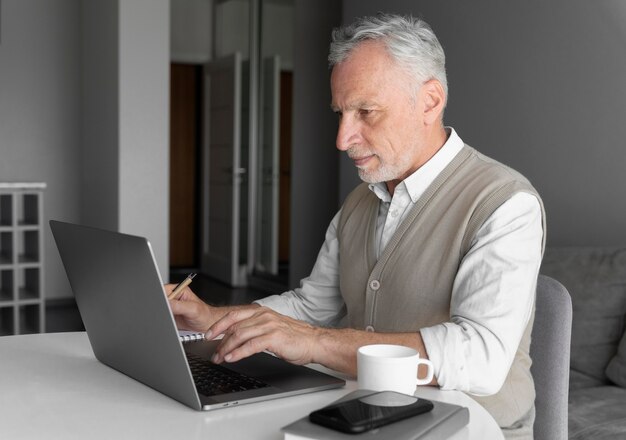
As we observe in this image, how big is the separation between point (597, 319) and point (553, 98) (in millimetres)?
1248

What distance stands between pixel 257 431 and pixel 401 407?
19 centimetres

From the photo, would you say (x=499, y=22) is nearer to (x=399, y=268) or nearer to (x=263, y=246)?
(x=399, y=268)

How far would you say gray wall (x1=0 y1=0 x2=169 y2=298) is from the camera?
4773mm

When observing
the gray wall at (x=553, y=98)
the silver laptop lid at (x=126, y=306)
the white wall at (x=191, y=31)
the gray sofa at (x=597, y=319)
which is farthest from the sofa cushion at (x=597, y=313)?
the white wall at (x=191, y=31)

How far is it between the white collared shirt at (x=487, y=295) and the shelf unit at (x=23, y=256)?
3.66 metres

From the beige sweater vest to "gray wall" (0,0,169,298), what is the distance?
3389 mm

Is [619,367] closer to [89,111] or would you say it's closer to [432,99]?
[432,99]

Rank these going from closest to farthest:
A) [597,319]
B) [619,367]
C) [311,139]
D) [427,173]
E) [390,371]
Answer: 1. [390,371]
2. [427,173]
3. [619,367]
4. [597,319]
5. [311,139]

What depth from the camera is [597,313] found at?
2910mm

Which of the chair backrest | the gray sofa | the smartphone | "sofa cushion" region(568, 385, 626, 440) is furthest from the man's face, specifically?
the gray sofa

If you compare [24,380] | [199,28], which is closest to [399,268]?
[24,380]

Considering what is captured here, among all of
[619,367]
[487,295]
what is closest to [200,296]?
[619,367]

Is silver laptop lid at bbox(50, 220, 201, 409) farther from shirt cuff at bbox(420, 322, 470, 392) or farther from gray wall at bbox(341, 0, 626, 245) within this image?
gray wall at bbox(341, 0, 626, 245)

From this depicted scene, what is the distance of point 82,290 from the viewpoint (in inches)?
52.0
